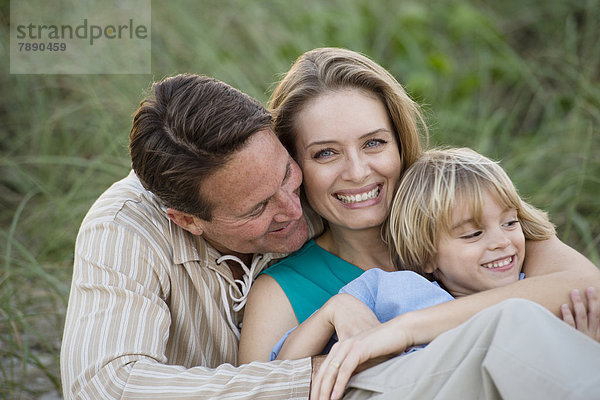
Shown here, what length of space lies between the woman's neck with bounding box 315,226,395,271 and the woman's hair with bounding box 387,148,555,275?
0.43 ft

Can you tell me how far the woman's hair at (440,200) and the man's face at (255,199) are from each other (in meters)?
0.40

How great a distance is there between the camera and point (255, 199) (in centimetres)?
241

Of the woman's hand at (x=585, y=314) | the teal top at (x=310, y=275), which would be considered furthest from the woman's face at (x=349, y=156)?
the woman's hand at (x=585, y=314)

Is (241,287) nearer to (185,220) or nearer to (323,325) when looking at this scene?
(185,220)

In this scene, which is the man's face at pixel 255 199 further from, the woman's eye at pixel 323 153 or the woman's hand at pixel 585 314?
the woman's hand at pixel 585 314

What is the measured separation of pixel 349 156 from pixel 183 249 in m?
0.70

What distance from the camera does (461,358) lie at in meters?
1.82

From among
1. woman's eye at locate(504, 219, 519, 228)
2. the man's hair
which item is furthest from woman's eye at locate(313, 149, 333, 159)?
woman's eye at locate(504, 219, 519, 228)

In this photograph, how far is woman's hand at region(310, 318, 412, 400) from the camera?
6.45 ft

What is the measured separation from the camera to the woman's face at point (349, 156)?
99.3 inches

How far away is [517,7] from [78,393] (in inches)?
209

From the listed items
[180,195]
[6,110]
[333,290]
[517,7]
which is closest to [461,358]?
[333,290]

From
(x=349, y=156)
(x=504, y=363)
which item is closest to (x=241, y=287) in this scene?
(x=349, y=156)

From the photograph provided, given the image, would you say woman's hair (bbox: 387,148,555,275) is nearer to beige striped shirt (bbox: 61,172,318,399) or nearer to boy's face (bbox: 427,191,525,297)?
boy's face (bbox: 427,191,525,297)
